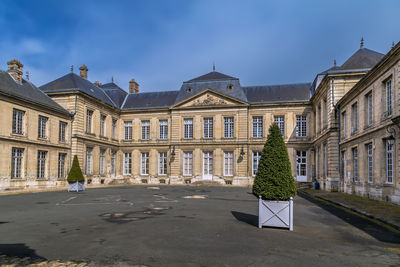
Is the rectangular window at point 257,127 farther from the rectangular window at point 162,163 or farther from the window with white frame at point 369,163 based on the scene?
the window with white frame at point 369,163

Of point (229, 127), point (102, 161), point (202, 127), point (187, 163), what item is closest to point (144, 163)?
point (102, 161)

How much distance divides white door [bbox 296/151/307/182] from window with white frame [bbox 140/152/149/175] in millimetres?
13556

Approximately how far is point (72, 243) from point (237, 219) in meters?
4.36

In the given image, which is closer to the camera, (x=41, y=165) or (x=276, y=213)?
(x=276, y=213)

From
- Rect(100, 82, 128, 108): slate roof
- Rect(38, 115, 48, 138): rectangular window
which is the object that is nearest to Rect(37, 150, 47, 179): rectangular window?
Rect(38, 115, 48, 138): rectangular window

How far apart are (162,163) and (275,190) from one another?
23.1 meters

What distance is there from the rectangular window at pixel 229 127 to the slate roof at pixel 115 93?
35.3 feet

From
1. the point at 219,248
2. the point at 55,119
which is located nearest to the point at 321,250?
the point at 219,248

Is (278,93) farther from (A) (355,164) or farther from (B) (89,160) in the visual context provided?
(B) (89,160)

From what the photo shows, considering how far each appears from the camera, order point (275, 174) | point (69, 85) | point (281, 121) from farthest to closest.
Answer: point (281, 121)
point (69, 85)
point (275, 174)

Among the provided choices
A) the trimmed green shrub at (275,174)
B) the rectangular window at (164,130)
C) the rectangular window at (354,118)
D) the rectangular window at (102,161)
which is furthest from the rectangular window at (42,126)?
the rectangular window at (354,118)

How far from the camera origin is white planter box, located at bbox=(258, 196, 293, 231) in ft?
23.4

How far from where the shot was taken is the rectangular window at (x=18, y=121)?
19156 mm

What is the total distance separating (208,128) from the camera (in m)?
28.8
